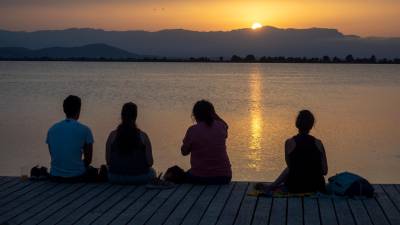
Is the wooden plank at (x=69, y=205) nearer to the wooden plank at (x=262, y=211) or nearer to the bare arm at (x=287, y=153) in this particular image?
the wooden plank at (x=262, y=211)

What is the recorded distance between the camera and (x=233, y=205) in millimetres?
7004

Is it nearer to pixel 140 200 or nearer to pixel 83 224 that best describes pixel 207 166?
pixel 140 200

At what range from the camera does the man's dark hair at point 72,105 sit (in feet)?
25.5

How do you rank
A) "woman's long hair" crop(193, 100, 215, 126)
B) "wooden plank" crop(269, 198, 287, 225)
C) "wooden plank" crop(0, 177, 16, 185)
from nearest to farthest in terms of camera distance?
"wooden plank" crop(269, 198, 287, 225), "woman's long hair" crop(193, 100, 215, 126), "wooden plank" crop(0, 177, 16, 185)

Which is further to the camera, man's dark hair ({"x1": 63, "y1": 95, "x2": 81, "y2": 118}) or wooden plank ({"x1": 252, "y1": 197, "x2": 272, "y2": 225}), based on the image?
man's dark hair ({"x1": 63, "y1": 95, "x2": 81, "y2": 118})

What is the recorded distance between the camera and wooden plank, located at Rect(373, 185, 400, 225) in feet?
21.3

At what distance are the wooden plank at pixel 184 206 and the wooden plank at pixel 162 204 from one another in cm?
7

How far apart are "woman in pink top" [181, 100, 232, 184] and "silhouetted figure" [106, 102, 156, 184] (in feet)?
1.65

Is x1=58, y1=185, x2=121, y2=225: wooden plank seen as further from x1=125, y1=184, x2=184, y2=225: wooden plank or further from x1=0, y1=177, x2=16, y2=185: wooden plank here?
x1=0, y1=177, x2=16, y2=185: wooden plank

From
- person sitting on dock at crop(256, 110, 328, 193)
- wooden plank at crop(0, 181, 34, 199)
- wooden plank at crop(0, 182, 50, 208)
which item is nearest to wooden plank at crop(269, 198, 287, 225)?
person sitting on dock at crop(256, 110, 328, 193)

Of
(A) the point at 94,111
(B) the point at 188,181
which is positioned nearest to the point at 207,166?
(B) the point at 188,181

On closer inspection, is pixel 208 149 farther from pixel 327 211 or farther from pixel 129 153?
pixel 327 211

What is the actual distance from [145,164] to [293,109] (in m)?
26.7

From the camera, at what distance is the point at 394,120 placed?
27.7 meters
